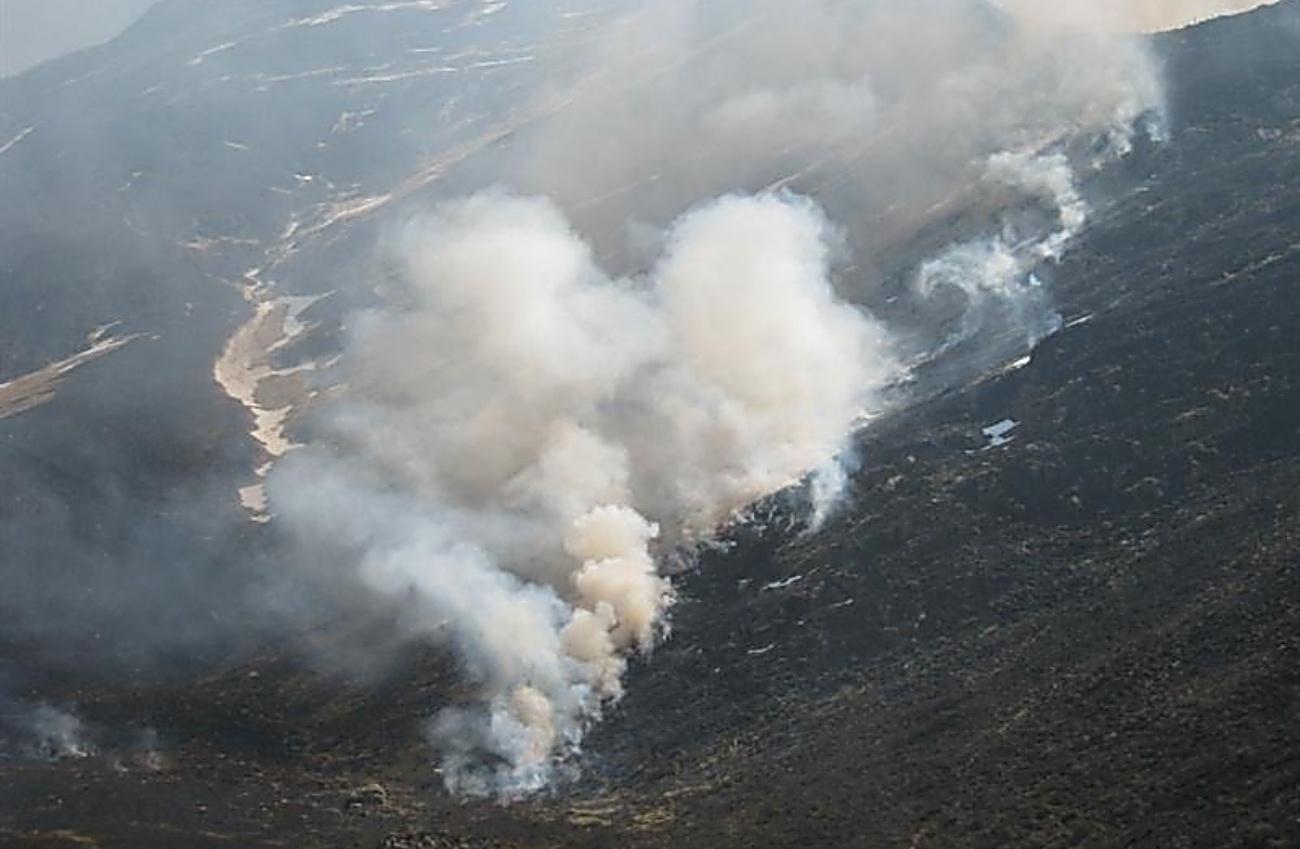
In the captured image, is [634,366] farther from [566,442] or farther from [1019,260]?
[1019,260]

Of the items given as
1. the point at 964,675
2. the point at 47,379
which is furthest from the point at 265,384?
the point at 964,675

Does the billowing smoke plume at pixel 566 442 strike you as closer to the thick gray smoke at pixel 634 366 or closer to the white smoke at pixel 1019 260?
the thick gray smoke at pixel 634 366

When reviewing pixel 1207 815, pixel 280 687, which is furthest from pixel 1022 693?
pixel 280 687

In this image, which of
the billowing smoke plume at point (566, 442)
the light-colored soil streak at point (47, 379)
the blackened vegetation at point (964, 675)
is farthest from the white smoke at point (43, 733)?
the light-colored soil streak at point (47, 379)

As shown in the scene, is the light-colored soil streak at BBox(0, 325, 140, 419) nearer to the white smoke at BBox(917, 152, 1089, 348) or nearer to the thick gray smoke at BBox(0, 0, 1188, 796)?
the thick gray smoke at BBox(0, 0, 1188, 796)

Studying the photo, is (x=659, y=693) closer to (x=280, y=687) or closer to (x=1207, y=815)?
(x=280, y=687)
